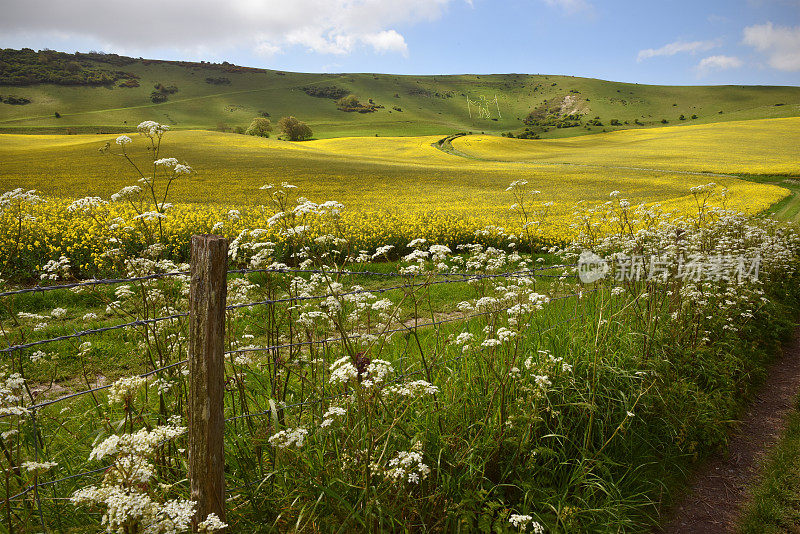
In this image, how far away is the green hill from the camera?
8838 cm

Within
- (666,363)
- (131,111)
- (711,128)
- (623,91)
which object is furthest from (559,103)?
(666,363)

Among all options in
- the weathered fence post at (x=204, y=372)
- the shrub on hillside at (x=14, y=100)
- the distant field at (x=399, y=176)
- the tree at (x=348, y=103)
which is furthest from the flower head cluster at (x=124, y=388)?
the tree at (x=348, y=103)

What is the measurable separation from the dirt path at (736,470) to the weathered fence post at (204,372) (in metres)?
3.97

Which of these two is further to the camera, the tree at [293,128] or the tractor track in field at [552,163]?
the tree at [293,128]

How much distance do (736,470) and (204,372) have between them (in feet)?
18.5

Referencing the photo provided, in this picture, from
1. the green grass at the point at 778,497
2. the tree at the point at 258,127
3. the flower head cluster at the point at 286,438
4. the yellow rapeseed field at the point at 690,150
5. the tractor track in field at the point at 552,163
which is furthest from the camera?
the tree at the point at 258,127

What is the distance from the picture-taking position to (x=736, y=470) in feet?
15.6

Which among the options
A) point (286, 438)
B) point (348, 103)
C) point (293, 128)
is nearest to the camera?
point (286, 438)

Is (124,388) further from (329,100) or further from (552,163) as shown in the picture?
(329,100)

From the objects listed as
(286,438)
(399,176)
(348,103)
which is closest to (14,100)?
(348,103)

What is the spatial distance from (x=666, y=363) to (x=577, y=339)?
1211 millimetres

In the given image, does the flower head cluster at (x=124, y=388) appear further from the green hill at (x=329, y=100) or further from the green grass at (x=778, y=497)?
the green hill at (x=329, y=100)

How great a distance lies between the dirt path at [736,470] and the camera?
4.04 meters

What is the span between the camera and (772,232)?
41.0 ft
